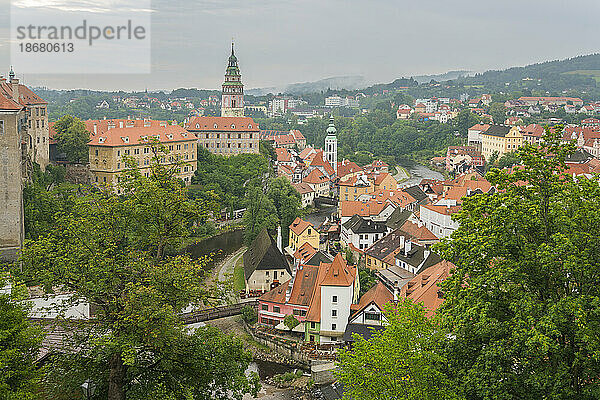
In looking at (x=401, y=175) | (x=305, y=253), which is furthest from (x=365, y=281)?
(x=401, y=175)

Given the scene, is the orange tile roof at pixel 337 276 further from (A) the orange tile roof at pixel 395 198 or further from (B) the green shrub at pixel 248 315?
(A) the orange tile roof at pixel 395 198

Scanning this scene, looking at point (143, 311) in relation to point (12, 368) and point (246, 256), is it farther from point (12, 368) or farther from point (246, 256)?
point (246, 256)

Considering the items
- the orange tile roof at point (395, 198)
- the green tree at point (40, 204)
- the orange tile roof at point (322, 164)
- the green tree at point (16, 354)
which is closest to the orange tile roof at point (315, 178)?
the orange tile roof at point (322, 164)

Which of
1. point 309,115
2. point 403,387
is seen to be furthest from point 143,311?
point 309,115

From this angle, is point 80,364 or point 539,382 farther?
point 80,364

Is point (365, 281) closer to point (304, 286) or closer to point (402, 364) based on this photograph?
point (304, 286)

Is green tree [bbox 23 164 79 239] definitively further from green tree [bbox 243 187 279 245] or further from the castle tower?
the castle tower
